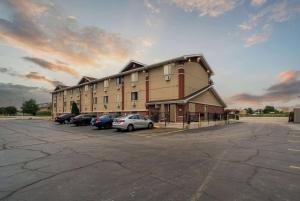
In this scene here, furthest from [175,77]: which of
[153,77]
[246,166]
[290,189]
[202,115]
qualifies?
[290,189]

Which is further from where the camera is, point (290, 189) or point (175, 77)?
point (175, 77)

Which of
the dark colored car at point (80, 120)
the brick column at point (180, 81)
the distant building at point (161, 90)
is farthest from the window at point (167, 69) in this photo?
the dark colored car at point (80, 120)

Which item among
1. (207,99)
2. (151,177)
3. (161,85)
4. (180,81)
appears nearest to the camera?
(151,177)

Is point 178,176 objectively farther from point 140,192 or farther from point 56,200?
point 56,200

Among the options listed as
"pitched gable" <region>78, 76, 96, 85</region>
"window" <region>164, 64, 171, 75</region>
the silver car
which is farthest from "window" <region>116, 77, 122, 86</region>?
the silver car

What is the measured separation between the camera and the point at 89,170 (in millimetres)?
6117

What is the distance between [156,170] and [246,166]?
3.18 m

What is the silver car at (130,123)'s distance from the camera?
18.5 m

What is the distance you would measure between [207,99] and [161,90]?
804 centimetres

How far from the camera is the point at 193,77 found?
93.8 ft

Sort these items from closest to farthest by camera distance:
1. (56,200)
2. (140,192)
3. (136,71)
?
1. (56,200)
2. (140,192)
3. (136,71)

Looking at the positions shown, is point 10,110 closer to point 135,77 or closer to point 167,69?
point 135,77

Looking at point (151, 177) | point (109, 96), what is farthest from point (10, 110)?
point (151, 177)

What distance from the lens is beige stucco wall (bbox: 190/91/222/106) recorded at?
2709 centimetres
